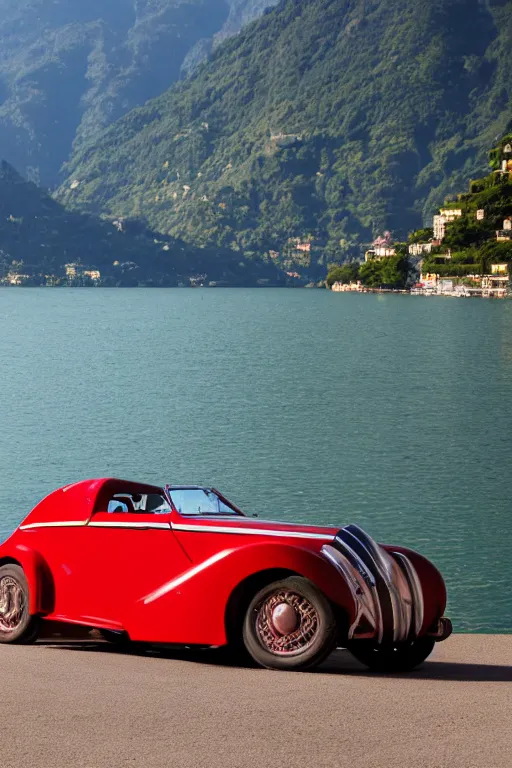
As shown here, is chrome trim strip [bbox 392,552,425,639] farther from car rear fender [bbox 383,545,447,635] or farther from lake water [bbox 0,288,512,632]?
lake water [bbox 0,288,512,632]

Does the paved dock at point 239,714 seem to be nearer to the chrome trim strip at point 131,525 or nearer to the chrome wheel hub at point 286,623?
the chrome wheel hub at point 286,623

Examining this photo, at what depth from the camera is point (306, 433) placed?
44406 mm

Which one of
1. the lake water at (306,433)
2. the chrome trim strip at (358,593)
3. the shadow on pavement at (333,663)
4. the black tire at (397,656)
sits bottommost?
the lake water at (306,433)

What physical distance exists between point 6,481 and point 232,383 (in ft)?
113

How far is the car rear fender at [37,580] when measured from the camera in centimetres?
1145

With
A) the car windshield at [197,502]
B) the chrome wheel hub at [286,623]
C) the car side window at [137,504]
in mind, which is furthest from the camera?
the car side window at [137,504]

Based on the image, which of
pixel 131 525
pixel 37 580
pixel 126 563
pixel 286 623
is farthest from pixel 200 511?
pixel 286 623

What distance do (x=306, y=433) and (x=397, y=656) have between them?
33.7 metres

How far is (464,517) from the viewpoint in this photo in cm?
2764

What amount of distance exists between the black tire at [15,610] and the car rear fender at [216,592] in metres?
1.13

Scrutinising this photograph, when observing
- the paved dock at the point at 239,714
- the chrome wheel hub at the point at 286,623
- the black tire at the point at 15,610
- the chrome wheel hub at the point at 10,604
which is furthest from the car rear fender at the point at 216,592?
the chrome wheel hub at the point at 10,604

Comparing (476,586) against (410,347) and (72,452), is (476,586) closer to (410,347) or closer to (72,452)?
(72,452)

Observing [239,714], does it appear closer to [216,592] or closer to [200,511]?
[216,592]

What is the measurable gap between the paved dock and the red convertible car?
286 mm
